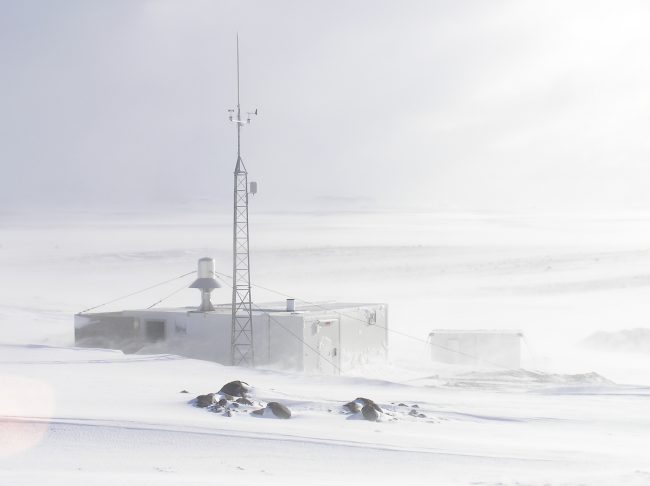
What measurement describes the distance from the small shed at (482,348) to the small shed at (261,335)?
390 centimetres

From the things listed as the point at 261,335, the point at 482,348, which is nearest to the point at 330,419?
the point at 261,335

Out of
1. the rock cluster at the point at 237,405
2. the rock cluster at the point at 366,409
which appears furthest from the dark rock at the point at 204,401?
the rock cluster at the point at 366,409

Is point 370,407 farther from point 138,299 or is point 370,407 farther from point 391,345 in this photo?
point 138,299

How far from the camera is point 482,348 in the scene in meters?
34.1

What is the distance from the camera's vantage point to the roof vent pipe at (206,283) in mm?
29797

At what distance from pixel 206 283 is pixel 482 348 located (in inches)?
422

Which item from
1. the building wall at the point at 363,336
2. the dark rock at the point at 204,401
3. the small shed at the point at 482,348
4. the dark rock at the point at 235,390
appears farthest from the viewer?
the small shed at the point at 482,348

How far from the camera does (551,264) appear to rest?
8419 cm

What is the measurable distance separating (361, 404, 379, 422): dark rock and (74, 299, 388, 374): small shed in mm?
12455

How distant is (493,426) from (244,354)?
13427mm

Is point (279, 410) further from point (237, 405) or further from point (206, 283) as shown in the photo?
point (206, 283)

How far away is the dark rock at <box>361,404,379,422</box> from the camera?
1469 centimetres

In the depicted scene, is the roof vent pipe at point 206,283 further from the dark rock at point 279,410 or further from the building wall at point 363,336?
the dark rock at point 279,410

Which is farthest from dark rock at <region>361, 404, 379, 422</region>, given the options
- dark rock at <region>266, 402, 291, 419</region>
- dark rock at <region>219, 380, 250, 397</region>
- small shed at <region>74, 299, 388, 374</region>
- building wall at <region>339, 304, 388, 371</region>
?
building wall at <region>339, 304, 388, 371</region>
